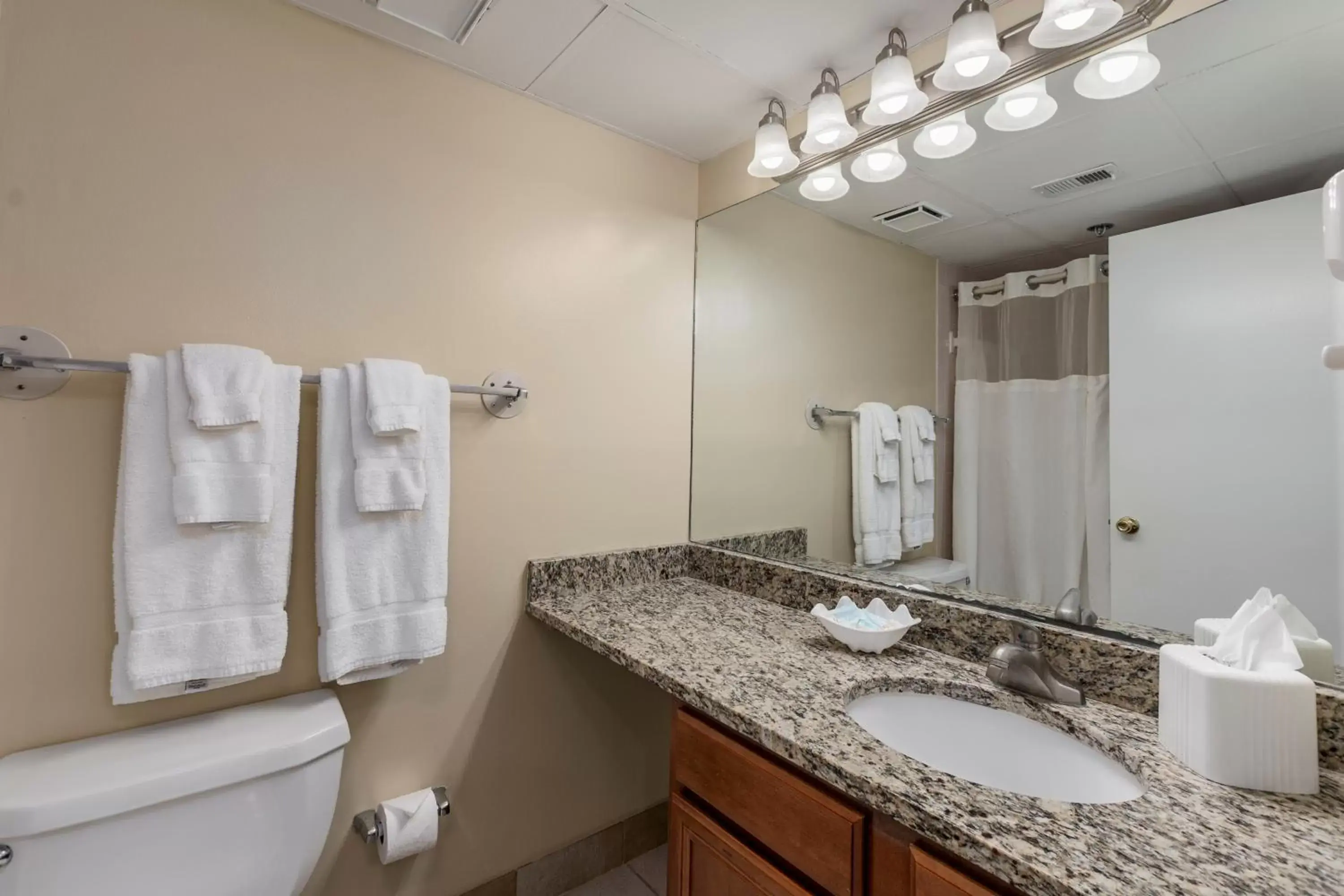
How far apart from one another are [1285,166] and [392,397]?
1.56 metres

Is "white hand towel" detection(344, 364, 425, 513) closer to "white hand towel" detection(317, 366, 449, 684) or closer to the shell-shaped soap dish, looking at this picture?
"white hand towel" detection(317, 366, 449, 684)

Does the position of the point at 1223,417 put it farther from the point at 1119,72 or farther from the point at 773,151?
the point at 773,151

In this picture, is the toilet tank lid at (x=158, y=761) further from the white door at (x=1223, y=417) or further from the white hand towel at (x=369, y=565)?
the white door at (x=1223, y=417)

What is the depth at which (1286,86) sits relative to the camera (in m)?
0.91

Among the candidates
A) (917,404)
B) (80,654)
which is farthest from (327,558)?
(917,404)

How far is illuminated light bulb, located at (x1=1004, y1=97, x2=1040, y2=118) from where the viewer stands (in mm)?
1142

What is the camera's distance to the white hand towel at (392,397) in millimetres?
1166

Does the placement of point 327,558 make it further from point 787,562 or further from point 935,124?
point 935,124

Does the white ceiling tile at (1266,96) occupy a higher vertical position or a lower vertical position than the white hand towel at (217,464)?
higher

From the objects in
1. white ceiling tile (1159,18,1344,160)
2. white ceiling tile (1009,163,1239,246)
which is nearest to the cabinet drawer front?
white ceiling tile (1009,163,1239,246)

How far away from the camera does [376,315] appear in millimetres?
1301

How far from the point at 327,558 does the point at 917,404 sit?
4.31 ft

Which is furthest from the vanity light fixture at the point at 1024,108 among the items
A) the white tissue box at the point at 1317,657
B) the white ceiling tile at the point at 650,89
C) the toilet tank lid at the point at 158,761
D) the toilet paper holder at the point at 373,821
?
the toilet paper holder at the point at 373,821

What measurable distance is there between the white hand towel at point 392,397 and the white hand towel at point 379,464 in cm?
2
